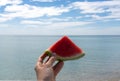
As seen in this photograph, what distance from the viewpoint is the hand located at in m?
1.19

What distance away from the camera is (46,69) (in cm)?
121

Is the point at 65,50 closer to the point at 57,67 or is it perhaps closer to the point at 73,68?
the point at 57,67

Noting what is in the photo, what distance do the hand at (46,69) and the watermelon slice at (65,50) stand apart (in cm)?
5

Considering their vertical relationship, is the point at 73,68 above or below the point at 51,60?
below

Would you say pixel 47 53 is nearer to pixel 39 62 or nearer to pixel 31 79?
pixel 39 62

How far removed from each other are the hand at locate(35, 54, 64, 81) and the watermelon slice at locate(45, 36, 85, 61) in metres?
0.05

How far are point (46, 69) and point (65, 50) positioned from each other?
40cm

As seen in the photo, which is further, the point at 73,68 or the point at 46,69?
the point at 73,68

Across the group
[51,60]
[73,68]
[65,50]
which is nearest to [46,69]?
[51,60]

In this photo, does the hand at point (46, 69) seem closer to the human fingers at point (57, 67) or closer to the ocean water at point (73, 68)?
the human fingers at point (57, 67)

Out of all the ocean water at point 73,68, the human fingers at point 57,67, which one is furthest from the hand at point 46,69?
the ocean water at point 73,68

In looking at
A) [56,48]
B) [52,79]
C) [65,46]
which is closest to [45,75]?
[52,79]

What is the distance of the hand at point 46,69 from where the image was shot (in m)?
1.19

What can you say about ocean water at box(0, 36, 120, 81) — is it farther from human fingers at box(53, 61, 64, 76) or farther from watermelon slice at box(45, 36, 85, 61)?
human fingers at box(53, 61, 64, 76)
